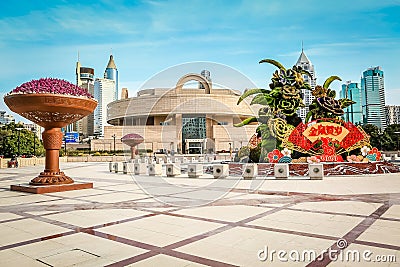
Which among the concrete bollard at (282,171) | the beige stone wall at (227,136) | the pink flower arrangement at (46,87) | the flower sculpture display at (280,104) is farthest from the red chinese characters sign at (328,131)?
the beige stone wall at (227,136)

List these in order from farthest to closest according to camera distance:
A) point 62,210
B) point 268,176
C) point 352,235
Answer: point 268,176 < point 62,210 < point 352,235

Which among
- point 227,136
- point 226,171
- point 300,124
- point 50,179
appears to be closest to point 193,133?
point 227,136

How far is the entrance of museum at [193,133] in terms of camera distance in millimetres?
69188

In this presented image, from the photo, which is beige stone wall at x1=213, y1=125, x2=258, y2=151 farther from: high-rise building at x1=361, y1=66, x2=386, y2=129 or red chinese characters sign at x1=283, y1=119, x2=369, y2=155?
red chinese characters sign at x1=283, y1=119, x2=369, y2=155

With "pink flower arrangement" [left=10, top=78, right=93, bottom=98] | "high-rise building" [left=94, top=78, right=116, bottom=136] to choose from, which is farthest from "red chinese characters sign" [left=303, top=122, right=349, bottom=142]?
"high-rise building" [left=94, top=78, right=116, bottom=136]

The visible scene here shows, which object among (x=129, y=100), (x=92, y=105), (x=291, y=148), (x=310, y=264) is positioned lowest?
(x=310, y=264)

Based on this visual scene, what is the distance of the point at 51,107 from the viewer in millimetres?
12266

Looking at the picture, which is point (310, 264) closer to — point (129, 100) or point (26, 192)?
point (26, 192)

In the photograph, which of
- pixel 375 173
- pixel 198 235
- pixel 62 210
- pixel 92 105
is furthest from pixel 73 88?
pixel 375 173

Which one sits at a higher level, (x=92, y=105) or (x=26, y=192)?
(x=92, y=105)

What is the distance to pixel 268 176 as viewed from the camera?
55.5ft

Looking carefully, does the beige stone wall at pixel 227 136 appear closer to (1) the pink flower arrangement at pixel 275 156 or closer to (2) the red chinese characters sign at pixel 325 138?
(2) the red chinese characters sign at pixel 325 138

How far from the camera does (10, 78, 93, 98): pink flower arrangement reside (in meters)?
A: 12.1

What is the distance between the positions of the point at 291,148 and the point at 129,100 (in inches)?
2131
